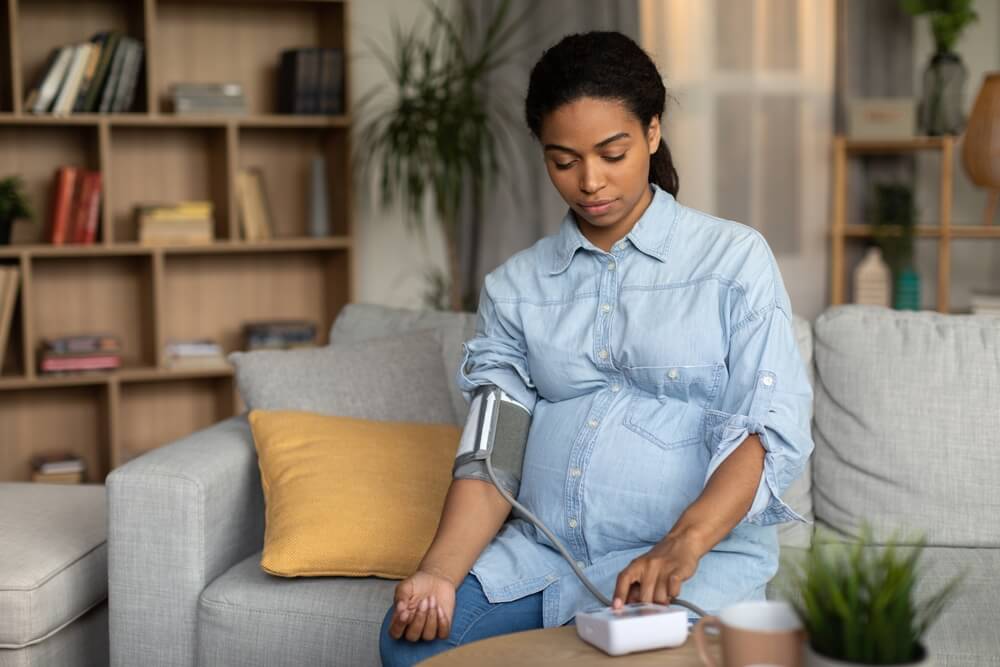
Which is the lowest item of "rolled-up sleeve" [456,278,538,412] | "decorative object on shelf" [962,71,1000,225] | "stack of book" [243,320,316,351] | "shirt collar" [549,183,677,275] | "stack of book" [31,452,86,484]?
"stack of book" [31,452,86,484]

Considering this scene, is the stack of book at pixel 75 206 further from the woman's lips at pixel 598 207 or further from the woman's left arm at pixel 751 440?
the woman's left arm at pixel 751 440

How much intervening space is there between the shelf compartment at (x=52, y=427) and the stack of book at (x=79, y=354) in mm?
152

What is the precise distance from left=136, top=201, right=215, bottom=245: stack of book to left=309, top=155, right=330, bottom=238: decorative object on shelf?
34 cm

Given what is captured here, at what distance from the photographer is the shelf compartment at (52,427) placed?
3750 millimetres

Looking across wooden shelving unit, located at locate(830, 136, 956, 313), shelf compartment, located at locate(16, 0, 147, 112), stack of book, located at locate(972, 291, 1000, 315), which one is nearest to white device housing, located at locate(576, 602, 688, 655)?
stack of book, located at locate(972, 291, 1000, 315)

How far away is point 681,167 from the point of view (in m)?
3.77

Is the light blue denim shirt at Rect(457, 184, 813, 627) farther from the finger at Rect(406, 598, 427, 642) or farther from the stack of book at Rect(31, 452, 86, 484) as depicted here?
the stack of book at Rect(31, 452, 86, 484)

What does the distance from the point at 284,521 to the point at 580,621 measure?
803 mm

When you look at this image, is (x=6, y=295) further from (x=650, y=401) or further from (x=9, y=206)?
(x=650, y=401)

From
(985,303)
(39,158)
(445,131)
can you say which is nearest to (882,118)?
(985,303)

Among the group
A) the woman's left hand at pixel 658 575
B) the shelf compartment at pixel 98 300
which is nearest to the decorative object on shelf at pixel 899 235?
the shelf compartment at pixel 98 300

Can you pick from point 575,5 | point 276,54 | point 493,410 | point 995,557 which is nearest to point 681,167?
point 575,5

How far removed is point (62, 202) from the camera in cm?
355

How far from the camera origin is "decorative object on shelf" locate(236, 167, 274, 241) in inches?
149
